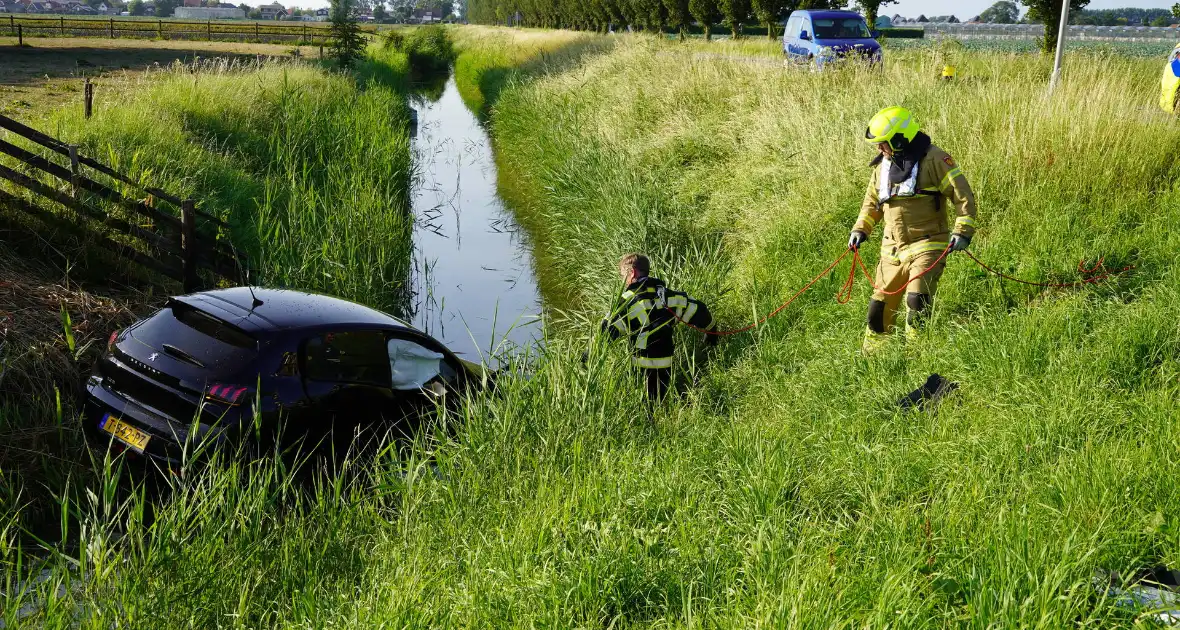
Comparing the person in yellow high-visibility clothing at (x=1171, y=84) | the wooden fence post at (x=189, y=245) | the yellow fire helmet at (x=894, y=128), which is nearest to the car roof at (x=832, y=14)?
the person in yellow high-visibility clothing at (x=1171, y=84)

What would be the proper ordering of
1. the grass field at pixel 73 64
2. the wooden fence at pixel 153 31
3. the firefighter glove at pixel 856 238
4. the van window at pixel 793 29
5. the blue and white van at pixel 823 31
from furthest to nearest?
the wooden fence at pixel 153 31
the van window at pixel 793 29
the blue and white van at pixel 823 31
the grass field at pixel 73 64
the firefighter glove at pixel 856 238

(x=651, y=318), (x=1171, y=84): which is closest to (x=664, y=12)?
(x=1171, y=84)

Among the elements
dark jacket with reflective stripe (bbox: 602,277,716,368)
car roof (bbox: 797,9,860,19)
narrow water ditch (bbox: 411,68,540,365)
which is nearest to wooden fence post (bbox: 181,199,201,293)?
narrow water ditch (bbox: 411,68,540,365)

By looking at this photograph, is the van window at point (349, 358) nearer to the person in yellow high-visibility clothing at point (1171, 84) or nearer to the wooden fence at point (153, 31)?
the person in yellow high-visibility clothing at point (1171, 84)

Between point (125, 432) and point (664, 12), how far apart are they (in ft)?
173

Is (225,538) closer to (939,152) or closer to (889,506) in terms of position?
(889,506)

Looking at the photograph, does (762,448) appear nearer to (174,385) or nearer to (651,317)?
(651,317)

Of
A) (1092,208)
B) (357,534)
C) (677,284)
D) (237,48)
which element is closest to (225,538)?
(357,534)

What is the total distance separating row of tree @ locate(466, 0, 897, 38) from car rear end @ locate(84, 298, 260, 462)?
111 feet

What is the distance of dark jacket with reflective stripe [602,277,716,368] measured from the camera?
728 centimetres

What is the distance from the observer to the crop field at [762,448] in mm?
4137

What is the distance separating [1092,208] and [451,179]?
14817mm

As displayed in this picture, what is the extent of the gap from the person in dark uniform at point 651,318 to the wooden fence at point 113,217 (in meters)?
4.04

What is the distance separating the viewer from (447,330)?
1156 centimetres
